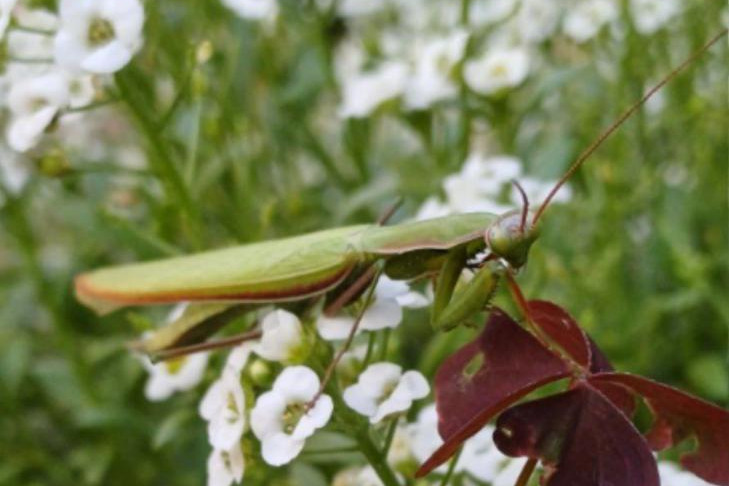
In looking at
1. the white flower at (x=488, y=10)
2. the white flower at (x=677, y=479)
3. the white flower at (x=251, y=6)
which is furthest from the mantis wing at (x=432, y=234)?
the white flower at (x=488, y=10)

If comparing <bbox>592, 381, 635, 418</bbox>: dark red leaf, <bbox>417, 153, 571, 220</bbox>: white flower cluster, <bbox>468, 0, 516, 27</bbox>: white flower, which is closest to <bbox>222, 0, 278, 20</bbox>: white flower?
<bbox>417, 153, 571, 220</bbox>: white flower cluster

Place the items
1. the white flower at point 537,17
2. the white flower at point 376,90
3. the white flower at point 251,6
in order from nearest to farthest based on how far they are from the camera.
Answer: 1. the white flower at point 251,6
2. the white flower at point 376,90
3. the white flower at point 537,17

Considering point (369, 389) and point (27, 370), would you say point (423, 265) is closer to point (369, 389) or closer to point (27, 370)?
point (369, 389)

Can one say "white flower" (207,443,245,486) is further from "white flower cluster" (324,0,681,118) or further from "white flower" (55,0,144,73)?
"white flower cluster" (324,0,681,118)

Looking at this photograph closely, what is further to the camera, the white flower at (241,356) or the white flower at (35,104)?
the white flower at (35,104)

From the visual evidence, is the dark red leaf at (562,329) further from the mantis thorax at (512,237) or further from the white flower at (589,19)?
the white flower at (589,19)

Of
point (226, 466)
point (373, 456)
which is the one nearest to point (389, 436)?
point (373, 456)
